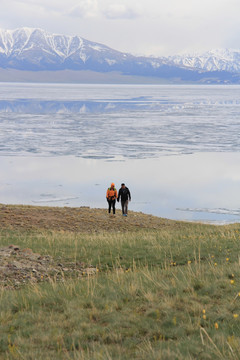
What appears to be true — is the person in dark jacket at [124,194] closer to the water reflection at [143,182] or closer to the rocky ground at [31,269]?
the water reflection at [143,182]

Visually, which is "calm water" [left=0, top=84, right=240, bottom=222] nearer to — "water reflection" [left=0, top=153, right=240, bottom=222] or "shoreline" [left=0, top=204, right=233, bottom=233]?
"water reflection" [left=0, top=153, right=240, bottom=222]

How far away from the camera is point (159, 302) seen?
7895mm

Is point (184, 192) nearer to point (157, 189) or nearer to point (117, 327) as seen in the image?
point (157, 189)

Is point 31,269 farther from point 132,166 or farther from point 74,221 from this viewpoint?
point 132,166

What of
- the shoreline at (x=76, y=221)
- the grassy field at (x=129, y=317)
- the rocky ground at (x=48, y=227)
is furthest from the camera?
the shoreline at (x=76, y=221)

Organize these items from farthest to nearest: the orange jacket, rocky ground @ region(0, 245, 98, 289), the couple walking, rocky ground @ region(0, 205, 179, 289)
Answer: the orange jacket
the couple walking
rocky ground @ region(0, 205, 179, 289)
rocky ground @ region(0, 245, 98, 289)

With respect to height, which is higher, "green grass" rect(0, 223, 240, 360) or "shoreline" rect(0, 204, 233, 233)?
"green grass" rect(0, 223, 240, 360)

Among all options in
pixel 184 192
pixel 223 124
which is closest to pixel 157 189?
pixel 184 192

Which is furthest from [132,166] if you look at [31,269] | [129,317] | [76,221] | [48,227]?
[129,317]

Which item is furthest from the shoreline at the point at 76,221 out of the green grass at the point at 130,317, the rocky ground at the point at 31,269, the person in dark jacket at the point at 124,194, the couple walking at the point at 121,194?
the green grass at the point at 130,317

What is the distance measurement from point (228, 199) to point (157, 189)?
19.2 ft

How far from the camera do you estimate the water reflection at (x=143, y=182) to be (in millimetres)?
34281

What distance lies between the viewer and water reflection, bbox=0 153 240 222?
1350 inches

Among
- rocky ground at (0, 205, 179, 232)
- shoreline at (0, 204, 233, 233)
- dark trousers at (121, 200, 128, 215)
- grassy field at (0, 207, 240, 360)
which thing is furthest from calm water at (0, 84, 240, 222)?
grassy field at (0, 207, 240, 360)
